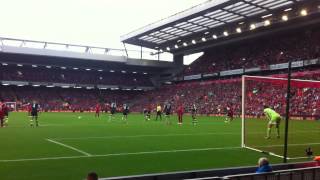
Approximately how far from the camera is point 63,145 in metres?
19.2

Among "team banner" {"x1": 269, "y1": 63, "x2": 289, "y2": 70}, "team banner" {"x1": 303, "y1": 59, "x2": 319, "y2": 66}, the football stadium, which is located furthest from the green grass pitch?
"team banner" {"x1": 269, "y1": 63, "x2": 289, "y2": 70}

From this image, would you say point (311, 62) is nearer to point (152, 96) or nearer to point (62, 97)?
point (152, 96)

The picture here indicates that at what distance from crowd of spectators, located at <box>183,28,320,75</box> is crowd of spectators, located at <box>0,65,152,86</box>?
16.0m

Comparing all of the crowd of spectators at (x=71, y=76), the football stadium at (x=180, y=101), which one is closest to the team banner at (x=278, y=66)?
the football stadium at (x=180, y=101)

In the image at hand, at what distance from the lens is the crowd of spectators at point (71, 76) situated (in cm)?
8631

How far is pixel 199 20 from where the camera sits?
62125 millimetres

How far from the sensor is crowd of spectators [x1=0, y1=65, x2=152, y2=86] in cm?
8631

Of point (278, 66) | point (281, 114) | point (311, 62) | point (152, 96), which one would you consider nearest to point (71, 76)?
point (152, 96)

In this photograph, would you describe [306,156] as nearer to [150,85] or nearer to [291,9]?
[291,9]

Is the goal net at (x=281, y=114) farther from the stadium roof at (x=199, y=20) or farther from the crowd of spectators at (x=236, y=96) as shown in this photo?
the stadium roof at (x=199, y=20)

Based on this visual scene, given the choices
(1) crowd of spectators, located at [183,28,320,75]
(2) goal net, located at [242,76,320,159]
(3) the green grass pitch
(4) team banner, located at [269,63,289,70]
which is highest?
(1) crowd of spectators, located at [183,28,320,75]

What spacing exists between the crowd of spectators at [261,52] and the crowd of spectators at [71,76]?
628 inches

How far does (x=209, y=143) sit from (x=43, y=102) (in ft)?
224

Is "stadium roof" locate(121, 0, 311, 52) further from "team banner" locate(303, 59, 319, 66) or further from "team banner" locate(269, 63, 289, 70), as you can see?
"team banner" locate(269, 63, 289, 70)
